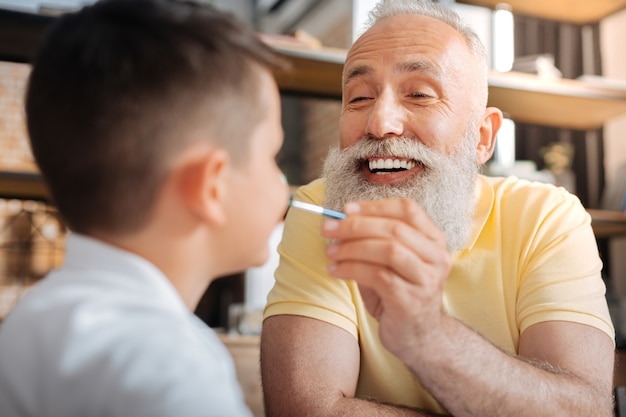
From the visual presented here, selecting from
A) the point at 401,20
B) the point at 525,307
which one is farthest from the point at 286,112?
the point at 525,307

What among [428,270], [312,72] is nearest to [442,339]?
[428,270]

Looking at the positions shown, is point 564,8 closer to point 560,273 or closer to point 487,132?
point 487,132

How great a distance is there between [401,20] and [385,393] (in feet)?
2.50

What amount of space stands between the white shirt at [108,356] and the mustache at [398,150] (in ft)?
2.48

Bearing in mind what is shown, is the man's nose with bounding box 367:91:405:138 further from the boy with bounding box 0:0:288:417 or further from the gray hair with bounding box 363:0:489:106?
the boy with bounding box 0:0:288:417

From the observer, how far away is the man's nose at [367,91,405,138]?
4.23ft

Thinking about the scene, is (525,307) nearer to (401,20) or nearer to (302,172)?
(401,20)

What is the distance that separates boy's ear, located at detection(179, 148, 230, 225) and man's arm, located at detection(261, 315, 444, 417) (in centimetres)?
50

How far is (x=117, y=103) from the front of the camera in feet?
2.07

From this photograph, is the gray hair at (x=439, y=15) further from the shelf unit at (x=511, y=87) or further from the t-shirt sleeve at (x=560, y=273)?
the shelf unit at (x=511, y=87)

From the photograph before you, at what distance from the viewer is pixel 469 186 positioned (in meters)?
1.39

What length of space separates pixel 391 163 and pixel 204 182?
698mm

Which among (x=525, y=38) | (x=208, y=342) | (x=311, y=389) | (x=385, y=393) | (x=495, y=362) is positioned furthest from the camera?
(x=525, y=38)

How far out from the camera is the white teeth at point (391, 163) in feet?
4.28
